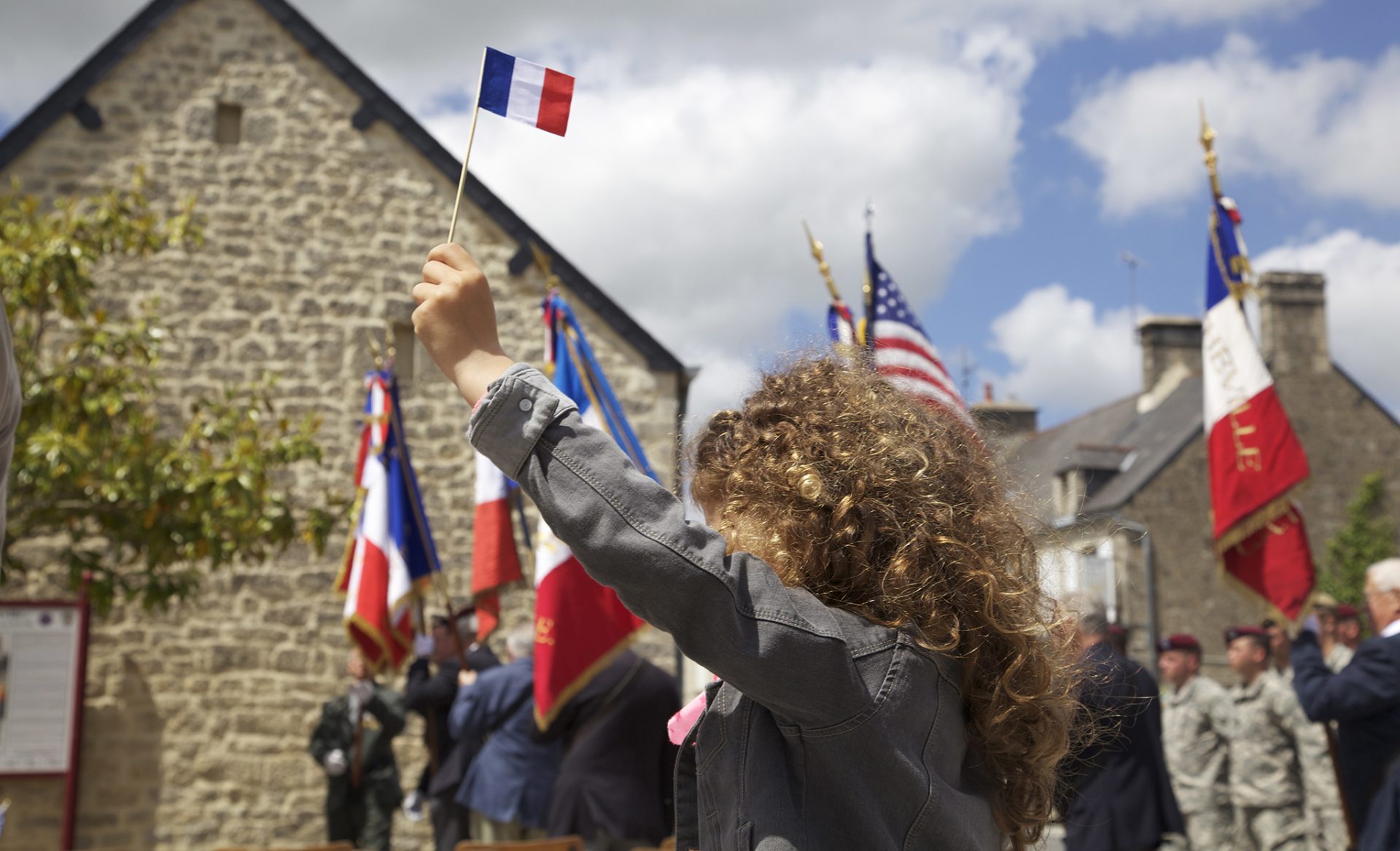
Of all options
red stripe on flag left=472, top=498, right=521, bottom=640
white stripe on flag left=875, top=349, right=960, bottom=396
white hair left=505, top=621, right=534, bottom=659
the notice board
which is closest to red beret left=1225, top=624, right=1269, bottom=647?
white stripe on flag left=875, top=349, right=960, bottom=396

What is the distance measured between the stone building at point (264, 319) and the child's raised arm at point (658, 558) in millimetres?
10060

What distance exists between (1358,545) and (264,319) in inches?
751

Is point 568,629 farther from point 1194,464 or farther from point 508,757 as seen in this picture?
point 1194,464

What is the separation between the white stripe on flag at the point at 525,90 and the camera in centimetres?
200

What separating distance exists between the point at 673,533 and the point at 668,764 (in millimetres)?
5450

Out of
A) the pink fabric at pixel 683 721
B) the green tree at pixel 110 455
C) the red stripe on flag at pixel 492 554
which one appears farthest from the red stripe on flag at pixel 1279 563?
the green tree at pixel 110 455

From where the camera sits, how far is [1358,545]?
22.5 m

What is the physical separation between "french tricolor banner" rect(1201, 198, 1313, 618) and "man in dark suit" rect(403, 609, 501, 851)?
4402mm

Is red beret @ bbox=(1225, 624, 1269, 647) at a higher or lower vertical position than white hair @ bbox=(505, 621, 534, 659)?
higher

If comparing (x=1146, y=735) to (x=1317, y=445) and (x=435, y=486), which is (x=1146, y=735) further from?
(x=1317, y=445)

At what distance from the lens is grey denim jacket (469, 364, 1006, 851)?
143 cm

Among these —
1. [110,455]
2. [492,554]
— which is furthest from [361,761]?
[110,455]

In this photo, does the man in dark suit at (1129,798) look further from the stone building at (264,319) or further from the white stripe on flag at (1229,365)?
the stone building at (264,319)

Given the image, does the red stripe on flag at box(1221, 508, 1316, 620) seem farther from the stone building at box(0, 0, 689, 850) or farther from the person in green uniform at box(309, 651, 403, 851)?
the stone building at box(0, 0, 689, 850)
